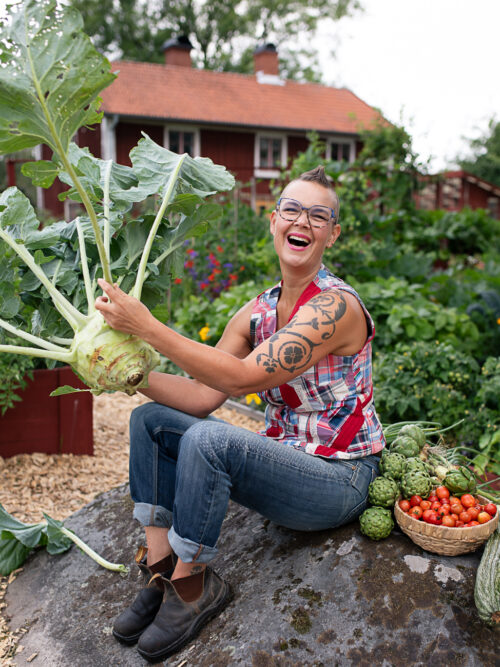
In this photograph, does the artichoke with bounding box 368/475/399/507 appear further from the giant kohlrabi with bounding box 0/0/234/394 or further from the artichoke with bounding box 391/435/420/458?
the giant kohlrabi with bounding box 0/0/234/394

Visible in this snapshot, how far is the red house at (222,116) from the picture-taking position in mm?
17734

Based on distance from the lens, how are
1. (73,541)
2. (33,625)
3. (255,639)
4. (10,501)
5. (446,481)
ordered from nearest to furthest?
(255,639) < (446,481) < (33,625) < (73,541) < (10,501)

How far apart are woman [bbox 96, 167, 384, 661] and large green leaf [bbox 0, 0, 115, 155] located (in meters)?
0.50

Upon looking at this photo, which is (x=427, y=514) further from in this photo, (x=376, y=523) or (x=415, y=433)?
(x=415, y=433)

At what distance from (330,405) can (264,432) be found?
374mm

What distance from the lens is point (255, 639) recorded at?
1.95 meters

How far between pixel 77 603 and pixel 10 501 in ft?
3.51

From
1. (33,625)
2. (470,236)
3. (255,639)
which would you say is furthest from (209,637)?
(470,236)

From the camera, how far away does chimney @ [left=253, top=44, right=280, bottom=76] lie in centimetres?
2133

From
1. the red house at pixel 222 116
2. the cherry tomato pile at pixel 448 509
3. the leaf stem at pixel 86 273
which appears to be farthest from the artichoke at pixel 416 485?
the red house at pixel 222 116

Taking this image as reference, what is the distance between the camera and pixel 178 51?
21.0 m

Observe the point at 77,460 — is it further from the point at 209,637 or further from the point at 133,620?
the point at 209,637

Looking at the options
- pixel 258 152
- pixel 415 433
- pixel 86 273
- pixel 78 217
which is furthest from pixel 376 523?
pixel 258 152

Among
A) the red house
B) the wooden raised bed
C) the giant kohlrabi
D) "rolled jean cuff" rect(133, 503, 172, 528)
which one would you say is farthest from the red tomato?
the red house
